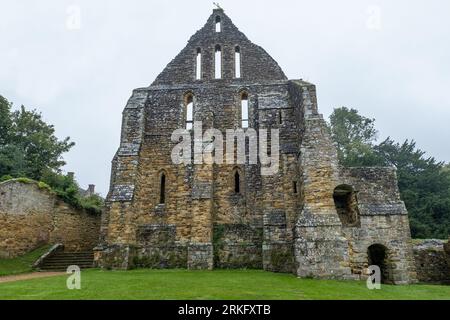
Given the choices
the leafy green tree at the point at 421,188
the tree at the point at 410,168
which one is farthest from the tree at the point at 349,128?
the leafy green tree at the point at 421,188

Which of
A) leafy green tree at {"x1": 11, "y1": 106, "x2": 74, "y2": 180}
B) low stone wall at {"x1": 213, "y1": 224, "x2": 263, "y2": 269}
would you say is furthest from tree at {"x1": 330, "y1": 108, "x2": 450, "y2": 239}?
leafy green tree at {"x1": 11, "y1": 106, "x2": 74, "y2": 180}

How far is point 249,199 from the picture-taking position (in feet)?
53.4

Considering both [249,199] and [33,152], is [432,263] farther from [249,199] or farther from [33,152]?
[33,152]

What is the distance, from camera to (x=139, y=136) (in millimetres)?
17000

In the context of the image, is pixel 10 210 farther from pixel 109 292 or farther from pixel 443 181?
pixel 443 181

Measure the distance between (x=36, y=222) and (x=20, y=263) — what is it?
7.73 ft

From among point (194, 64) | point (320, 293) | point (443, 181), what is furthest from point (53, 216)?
point (443, 181)

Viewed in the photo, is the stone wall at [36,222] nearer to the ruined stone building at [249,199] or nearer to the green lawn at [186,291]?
the ruined stone building at [249,199]

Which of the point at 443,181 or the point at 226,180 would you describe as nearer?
the point at 226,180

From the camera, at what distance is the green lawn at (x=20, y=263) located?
47.7ft

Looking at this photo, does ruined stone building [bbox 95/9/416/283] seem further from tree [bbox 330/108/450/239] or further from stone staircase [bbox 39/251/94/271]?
tree [bbox 330/108/450/239]

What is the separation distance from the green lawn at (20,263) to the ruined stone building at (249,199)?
3.34 meters

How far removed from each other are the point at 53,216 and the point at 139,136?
20.5ft
